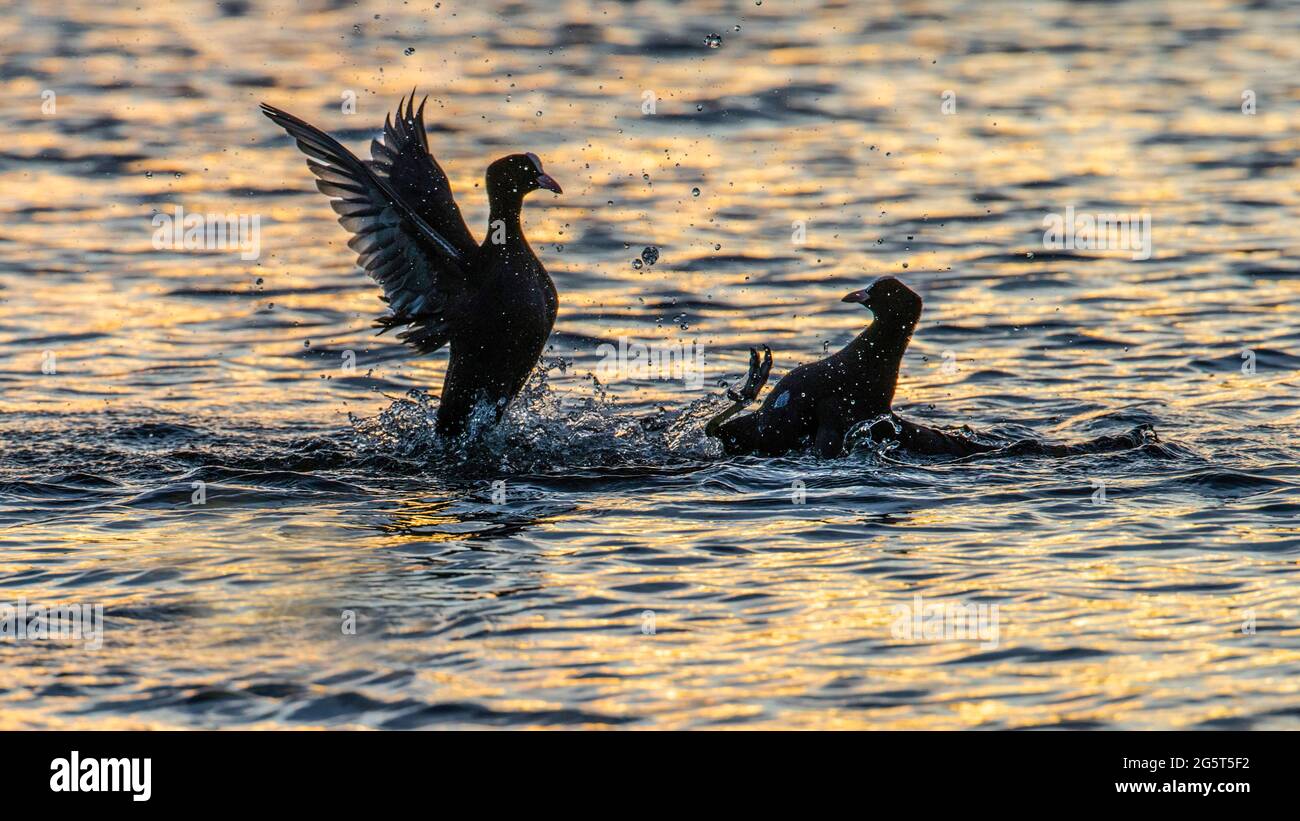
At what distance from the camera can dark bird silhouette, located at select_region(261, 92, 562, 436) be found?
31.8 feet

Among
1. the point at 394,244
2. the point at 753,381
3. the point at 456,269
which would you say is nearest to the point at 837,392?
the point at 753,381

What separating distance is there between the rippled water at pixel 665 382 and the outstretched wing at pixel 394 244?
0.83 meters

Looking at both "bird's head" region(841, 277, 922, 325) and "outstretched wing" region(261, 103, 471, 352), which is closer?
"outstretched wing" region(261, 103, 471, 352)

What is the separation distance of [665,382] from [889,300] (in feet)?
6.80

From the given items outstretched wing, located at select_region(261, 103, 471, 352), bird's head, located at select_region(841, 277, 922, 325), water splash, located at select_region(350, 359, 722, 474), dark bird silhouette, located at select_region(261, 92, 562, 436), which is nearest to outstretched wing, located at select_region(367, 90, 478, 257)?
dark bird silhouette, located at select_region(261, 92, 562, 436)

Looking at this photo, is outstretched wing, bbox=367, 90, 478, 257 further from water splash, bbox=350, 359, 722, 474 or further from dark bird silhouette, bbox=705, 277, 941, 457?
dark bird silhouette, bbox=705, 277, 941, 457

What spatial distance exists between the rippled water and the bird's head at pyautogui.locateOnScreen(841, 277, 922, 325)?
0.89 m

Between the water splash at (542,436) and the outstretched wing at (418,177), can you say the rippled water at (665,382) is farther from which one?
the outstretched wing at (418,177)

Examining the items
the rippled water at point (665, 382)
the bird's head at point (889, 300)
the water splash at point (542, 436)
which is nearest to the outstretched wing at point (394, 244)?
the water splash at point (542, 436)

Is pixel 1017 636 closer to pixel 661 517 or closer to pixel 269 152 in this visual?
pixel 661 517

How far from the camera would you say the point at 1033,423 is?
10.9 m

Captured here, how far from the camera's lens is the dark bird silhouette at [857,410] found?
32.5ft

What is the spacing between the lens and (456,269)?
9883 mm

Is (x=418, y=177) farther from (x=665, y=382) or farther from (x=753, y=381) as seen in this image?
(x=665, y=382)
